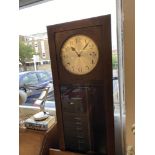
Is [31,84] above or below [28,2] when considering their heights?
below

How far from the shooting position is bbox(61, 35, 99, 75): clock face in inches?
52.5

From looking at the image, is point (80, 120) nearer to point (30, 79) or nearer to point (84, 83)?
point (84, 83)

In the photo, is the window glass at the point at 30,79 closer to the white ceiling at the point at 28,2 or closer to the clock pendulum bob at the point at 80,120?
the white ceiling at the point at 28,2

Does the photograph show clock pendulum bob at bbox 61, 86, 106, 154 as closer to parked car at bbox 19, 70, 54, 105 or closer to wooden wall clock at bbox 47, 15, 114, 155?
wooden wall clock at bbox 47, 15, 114, 155

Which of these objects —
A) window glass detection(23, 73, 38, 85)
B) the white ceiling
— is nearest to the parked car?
window glass detection(23, 73, 38, 85)

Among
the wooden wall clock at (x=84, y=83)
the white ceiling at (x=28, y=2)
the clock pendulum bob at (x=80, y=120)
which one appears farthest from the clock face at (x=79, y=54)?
the white ceiling at (x=28, y=2)

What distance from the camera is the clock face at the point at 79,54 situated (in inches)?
52.5

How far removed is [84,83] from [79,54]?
232 mm

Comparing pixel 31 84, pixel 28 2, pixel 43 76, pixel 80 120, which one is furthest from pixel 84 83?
pixel 28 2

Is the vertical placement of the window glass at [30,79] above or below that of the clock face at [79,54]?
below

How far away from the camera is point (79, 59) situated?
4.62 feet

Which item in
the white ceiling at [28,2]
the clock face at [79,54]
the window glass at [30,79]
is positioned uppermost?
the white ceiling at [28,2]

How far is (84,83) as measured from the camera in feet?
4.57
